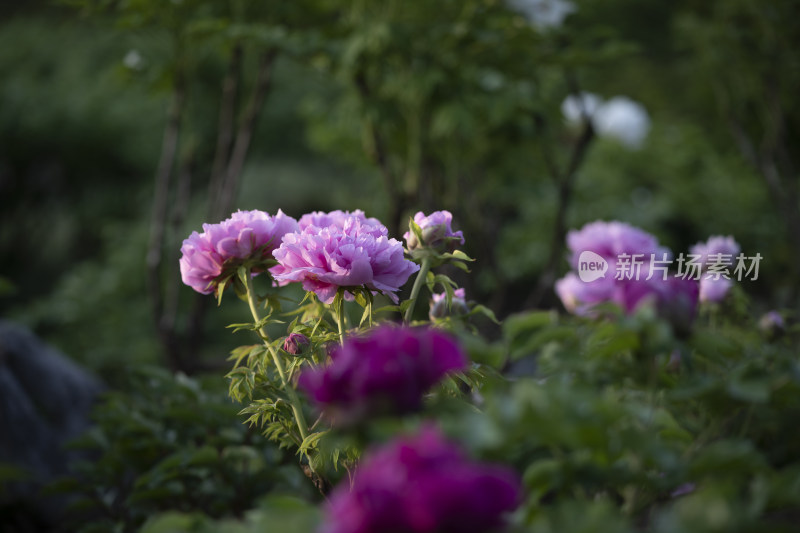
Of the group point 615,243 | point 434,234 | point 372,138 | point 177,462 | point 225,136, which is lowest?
point 177,462

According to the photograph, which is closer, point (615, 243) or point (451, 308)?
point (451, 308)

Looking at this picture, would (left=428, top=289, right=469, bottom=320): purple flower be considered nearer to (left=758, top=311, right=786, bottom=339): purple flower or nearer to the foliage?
the foliage

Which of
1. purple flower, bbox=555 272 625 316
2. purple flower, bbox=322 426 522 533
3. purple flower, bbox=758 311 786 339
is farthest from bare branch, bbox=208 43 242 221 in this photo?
purple flower, bbox=322 426 522 533

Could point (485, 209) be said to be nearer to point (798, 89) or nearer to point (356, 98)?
point (356, 98)

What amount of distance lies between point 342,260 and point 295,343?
186 mm

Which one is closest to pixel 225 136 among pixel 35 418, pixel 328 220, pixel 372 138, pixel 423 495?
pixel 372 138

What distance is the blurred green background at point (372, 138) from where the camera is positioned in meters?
2.54

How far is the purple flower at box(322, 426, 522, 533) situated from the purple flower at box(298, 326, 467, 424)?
0.21ft

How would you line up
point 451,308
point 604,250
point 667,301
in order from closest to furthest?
1. point 667,301
2. point 451,308
3. point 604,250

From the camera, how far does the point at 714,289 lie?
63.6 inches

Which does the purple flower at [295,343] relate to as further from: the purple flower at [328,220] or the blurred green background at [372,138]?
the blurred green background at [372,138]

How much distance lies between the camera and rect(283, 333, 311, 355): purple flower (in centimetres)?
103

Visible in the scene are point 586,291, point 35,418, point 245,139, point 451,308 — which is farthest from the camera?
point 245,139

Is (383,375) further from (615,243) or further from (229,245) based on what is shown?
(615,243)
